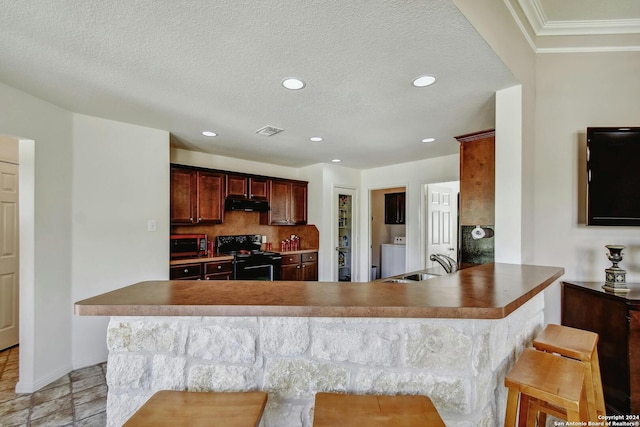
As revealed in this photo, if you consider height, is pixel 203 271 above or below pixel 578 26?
below

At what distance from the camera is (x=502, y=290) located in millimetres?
1221

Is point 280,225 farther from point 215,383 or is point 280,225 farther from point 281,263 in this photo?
point 215,383

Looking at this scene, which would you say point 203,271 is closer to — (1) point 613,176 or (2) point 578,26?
(1) point 613,176

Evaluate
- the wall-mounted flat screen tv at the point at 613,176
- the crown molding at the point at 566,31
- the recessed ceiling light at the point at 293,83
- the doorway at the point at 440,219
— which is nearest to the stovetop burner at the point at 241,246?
the doorway at the point at 440,219

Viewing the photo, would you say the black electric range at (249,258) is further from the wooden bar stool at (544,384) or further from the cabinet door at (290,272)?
the wooden bar stool at (544,384)

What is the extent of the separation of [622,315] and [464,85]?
1787mm

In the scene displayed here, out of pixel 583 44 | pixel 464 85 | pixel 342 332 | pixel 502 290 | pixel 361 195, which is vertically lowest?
pixel 342 332

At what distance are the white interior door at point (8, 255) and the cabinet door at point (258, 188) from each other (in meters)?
2.57

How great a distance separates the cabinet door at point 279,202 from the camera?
4.67 m

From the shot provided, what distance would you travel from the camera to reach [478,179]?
2516mm

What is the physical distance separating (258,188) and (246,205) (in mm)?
352

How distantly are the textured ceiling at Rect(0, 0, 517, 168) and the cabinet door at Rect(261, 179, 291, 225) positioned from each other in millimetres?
1760

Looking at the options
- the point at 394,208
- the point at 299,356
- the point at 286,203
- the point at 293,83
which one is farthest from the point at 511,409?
the point at 394,208

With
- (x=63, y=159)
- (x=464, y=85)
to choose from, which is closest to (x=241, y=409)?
(x=464, y=85)
